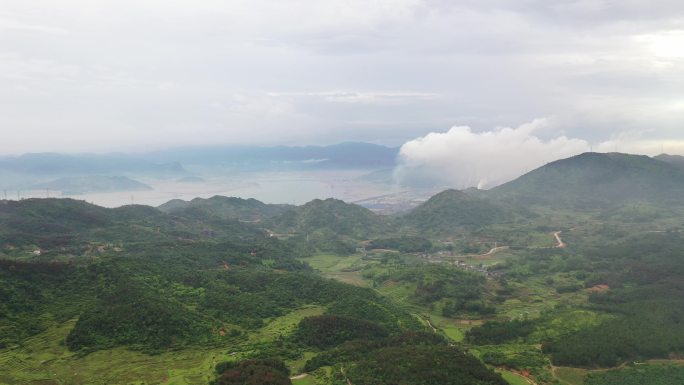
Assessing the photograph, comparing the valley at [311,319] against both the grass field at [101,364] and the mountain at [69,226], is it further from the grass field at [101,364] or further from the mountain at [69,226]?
the mountain at [69,226]

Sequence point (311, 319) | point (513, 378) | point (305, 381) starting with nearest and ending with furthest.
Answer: point (305, 381), point (513, 378), point (311, 319)

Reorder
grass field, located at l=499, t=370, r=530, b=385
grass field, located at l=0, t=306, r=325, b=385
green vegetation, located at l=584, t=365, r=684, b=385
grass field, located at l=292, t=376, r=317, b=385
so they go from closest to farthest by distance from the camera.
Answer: grass field, located at l=0, t=306, r=325, b=385
grass field, located at l=292, t=376, r=317, b=385
green vegetation, located at l=584, t=365, r=684, b=385
grass field, located at l=499, t=370, r=530, b=385

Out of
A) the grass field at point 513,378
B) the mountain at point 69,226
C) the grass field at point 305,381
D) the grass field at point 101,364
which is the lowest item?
the grass field at point 513,378

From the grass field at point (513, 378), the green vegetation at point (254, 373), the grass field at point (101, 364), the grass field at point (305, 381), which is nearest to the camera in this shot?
the green vegetation at point (254, 373)

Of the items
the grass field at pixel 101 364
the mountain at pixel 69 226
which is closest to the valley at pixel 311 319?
the grass field at pixel 101 364

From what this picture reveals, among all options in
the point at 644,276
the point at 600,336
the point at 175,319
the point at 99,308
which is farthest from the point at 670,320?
the point at 99,308

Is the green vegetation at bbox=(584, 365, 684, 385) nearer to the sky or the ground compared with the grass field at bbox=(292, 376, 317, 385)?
nearer to the ground

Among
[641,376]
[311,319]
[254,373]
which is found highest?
[254,373]

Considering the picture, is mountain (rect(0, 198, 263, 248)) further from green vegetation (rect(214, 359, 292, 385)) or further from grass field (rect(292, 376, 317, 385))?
grass field (rect(292, 376, 317, 385))

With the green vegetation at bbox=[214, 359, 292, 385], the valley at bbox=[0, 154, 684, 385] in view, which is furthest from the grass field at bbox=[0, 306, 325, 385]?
the green vegetation at bbox=[214, 359, 292, 385]

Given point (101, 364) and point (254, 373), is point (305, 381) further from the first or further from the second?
point (101, 364)

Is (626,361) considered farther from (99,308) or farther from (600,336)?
(99,308)

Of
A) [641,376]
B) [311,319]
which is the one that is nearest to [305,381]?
[311,319]
